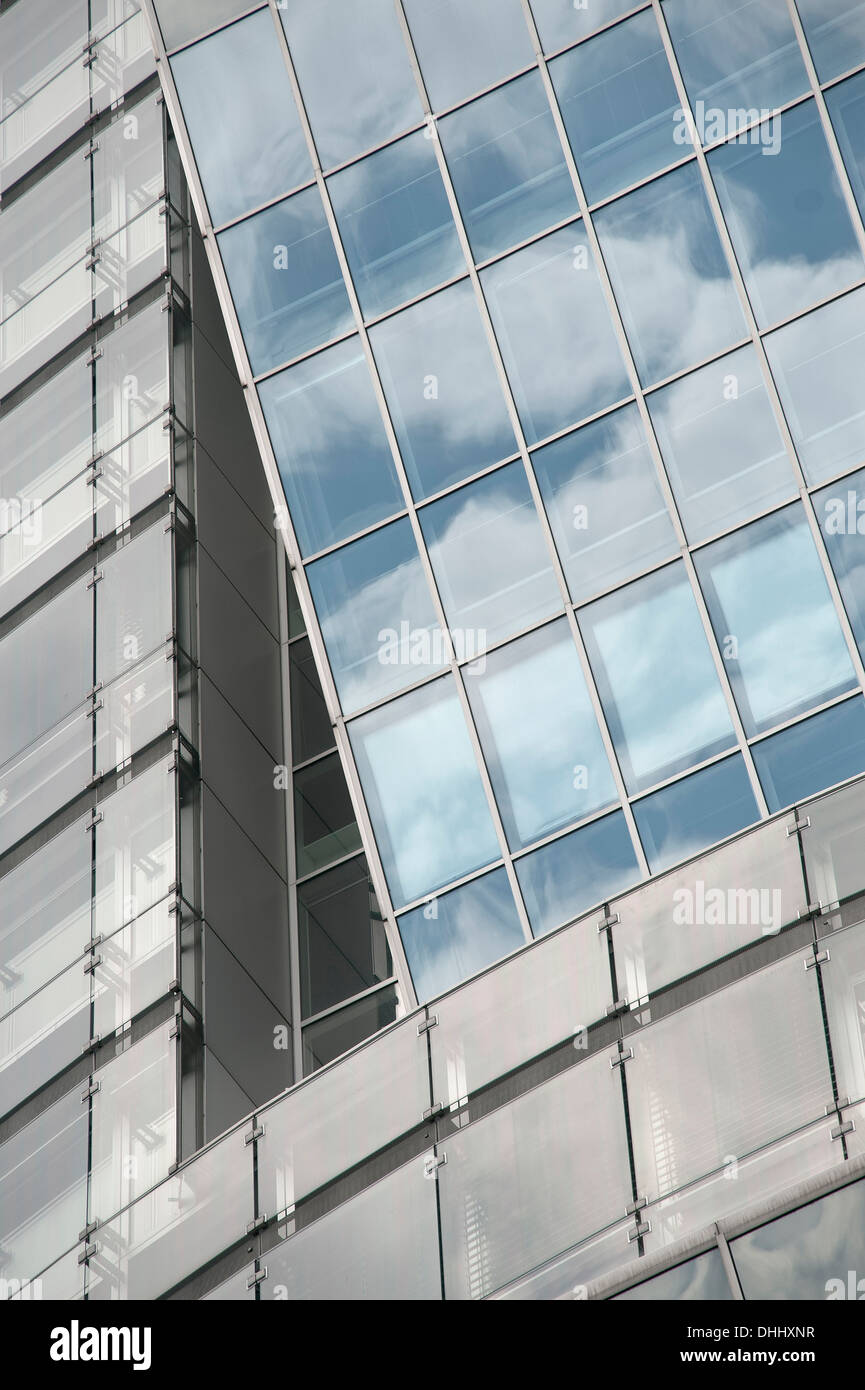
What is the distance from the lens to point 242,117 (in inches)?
872

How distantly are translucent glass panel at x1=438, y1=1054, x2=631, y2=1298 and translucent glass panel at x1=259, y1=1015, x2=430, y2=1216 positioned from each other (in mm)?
841

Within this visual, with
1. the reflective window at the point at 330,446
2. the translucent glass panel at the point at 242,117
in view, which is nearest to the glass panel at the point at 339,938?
the reflective window at the point at 330,446

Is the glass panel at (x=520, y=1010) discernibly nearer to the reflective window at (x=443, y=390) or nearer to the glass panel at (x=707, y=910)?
the glass panel at (x=707, y=910)

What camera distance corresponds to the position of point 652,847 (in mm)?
17984

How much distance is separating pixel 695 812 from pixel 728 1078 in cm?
395

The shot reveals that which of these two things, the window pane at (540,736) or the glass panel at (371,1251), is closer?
the glass panel at (371,1251)

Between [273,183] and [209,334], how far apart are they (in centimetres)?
293

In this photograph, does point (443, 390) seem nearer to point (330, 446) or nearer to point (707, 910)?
point (330, 446)

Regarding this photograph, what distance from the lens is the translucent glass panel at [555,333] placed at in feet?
64.2

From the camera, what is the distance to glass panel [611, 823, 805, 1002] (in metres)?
15.0

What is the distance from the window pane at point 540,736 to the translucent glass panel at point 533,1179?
346 cm

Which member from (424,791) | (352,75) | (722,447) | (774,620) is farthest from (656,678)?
(352,75)

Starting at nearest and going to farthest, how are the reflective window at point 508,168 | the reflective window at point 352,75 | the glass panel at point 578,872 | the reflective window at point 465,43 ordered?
the glass panel at point 578,872 → the reflective window at point 508,168 → the reflective window at point 465,43 → the reflective window at point 352,75
